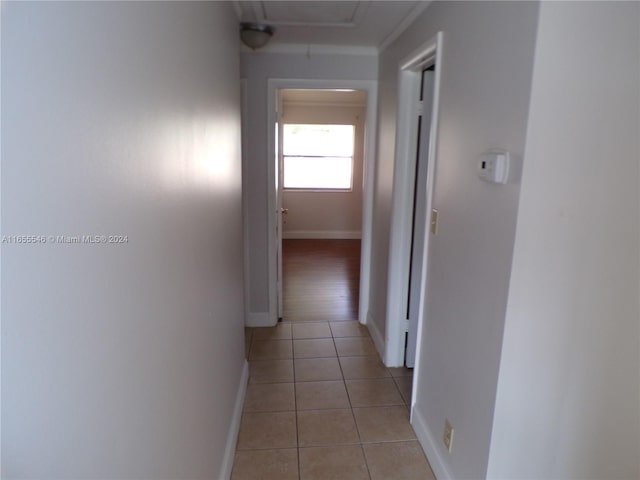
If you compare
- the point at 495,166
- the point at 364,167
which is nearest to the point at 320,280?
the point at 364,167

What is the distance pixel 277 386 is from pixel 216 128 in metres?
1.74

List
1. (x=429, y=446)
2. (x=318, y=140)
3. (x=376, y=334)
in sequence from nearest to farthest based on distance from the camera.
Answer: (x=429, y=446)
(x=376, y=334)
(x=318, y=140)

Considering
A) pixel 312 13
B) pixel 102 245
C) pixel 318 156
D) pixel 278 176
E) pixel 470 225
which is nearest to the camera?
pixel 102 245

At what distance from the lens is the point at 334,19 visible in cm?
257

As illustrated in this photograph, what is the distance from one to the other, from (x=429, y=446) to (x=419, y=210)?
1410 mm

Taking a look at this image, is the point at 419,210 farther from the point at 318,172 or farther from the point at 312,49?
the point at 318,172

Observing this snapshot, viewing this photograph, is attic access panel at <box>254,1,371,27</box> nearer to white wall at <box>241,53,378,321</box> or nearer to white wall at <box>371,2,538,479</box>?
white wall at <box>371,2,538,479</box>

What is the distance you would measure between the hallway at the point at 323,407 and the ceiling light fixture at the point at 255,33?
2.22m

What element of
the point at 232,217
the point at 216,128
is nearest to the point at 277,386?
the point at 232,217

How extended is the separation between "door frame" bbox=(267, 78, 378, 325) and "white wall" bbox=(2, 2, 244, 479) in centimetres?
198

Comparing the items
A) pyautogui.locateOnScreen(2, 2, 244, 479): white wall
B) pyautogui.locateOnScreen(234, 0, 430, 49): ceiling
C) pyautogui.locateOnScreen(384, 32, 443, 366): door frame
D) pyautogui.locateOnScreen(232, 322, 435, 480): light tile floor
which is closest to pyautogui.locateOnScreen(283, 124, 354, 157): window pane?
pyautogui.locateOnScreen(234, 0, 430, 49): ceiling

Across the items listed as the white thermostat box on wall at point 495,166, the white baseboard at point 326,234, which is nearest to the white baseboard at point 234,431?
the white thermostat box on wall at point 495,166

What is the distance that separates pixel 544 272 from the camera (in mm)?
1370

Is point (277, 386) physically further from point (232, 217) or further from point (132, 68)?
point (132, 68)
